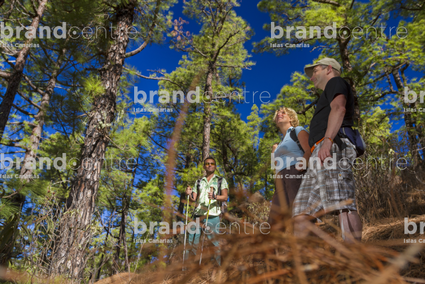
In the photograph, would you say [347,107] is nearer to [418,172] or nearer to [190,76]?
[418,172]

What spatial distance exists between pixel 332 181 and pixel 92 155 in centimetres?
367

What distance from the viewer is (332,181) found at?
154 cm

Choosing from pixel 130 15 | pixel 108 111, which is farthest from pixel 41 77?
pixel 108 111

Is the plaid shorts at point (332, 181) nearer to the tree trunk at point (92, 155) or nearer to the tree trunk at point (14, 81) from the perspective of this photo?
the tree trunk at point (92, 155)

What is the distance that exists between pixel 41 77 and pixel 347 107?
1046 cm

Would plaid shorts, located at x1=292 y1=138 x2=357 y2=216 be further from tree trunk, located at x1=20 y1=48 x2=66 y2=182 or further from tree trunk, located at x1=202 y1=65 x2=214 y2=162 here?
tree trunk, located at x1=20 y1=48 x2=66 y2=182

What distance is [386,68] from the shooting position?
7.52 metres

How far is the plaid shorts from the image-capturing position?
4.87ft

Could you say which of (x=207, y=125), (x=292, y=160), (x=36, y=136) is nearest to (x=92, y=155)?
(x=292, y=160)

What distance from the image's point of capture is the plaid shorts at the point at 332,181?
149cm

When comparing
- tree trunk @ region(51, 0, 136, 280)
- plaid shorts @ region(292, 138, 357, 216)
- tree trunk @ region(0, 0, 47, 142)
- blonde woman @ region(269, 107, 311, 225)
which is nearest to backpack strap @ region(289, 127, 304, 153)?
blonde woman @ region(269, 107, 311, 225)

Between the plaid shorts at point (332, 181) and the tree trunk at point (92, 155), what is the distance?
74.0 inches

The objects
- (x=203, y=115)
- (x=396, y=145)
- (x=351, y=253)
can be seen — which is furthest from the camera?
(x=203, y=115)

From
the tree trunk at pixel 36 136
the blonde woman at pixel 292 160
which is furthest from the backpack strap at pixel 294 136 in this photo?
the tree trunk at pixel 36 136
